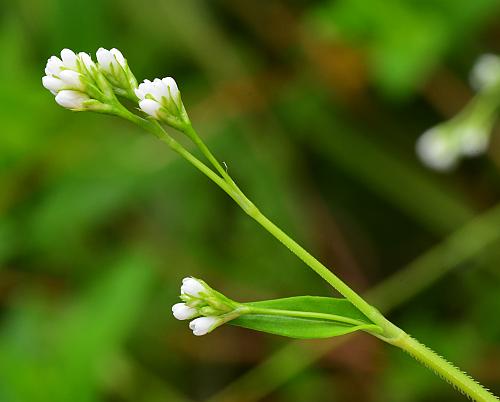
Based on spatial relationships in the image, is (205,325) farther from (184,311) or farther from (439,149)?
(439,149)

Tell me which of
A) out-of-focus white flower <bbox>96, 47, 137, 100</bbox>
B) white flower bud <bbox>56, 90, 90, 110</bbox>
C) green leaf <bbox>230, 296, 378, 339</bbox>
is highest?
out-of-focus white flower <bbox>96, 47, 137, 100</bbox>

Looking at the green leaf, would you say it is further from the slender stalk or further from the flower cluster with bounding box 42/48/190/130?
the flower cluster with bounding box 42/48/190/130

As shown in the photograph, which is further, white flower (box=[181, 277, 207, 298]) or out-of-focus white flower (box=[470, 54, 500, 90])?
out-of-focus white flower (box=[470, 54, 500, 90])

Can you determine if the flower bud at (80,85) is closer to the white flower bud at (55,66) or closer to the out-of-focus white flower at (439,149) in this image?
the white flower bud at (55,66)

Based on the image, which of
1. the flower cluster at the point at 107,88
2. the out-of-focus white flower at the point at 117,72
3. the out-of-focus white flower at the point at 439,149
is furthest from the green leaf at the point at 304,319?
the out-of-focus white flower at the point at 439,149

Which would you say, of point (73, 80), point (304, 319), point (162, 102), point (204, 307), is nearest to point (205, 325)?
point (204, 307)

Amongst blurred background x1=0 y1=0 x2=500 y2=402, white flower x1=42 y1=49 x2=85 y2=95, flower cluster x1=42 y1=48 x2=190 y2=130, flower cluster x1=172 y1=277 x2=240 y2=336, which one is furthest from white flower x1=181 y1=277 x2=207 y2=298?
blurred background x1=0 y1=0 x2=500 y2=402
